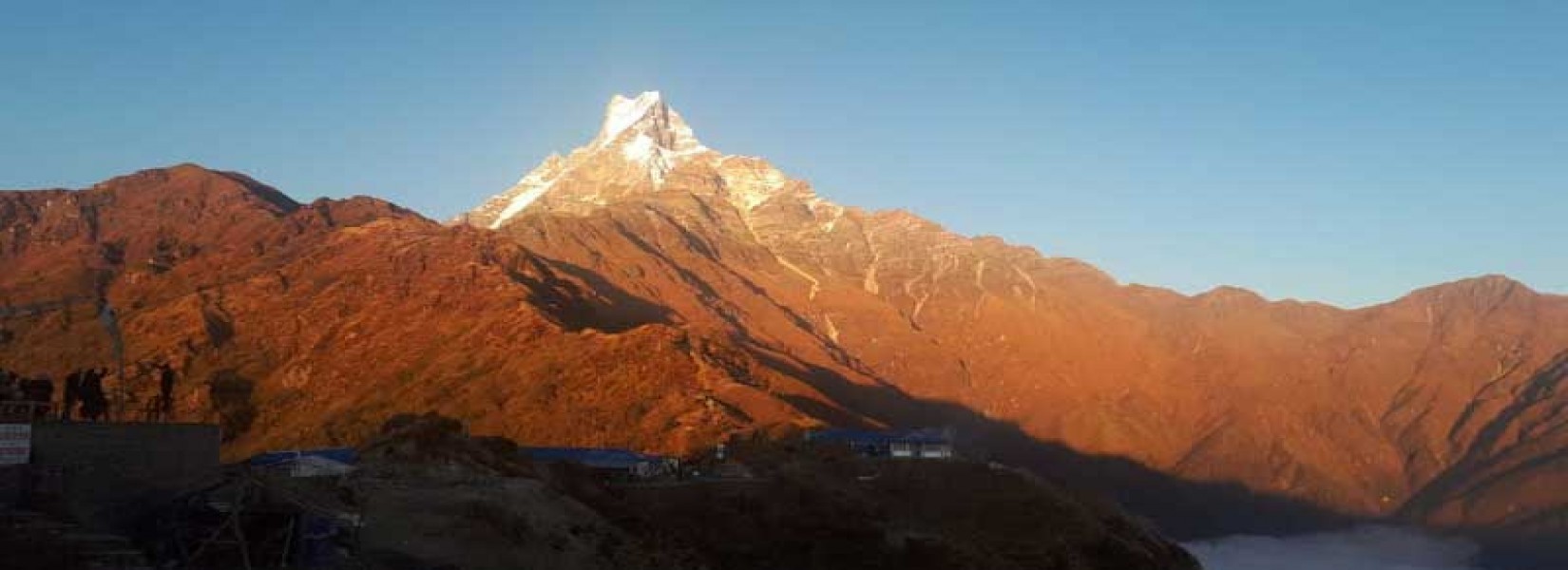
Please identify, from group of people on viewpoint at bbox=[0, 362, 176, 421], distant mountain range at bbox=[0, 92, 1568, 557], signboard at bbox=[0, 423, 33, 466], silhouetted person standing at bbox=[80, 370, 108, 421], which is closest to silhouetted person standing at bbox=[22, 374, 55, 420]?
group of people on viewpoint at bbox=[0, 362, 176, 421]

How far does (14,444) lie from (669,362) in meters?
77.7

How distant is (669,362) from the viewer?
357 ft

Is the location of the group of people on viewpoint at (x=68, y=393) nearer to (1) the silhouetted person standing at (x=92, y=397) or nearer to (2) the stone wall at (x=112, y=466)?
(1) the silhouetted person standing at (x=92, y=397)

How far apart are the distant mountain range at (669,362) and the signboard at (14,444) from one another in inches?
2443

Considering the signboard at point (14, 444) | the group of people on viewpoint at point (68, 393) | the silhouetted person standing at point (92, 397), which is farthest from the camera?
the silhouetted person standing at point (92, 397)

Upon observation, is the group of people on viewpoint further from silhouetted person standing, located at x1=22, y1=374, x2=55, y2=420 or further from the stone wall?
the stone wall

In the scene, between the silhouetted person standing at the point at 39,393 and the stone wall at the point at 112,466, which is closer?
the stone wall at the point at 112,466

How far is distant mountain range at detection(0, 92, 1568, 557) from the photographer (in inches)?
4166

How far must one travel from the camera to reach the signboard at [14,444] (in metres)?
31.5

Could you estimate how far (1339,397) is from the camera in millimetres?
186875

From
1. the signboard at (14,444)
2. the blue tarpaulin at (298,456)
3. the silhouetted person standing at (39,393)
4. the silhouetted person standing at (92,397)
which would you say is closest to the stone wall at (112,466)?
the signboard at (14,444)

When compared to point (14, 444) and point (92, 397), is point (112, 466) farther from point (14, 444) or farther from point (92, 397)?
point (92, 397)

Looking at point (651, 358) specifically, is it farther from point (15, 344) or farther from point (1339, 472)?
point (1339, 472)

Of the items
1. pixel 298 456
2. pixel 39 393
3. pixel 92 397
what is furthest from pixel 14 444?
pixel 298 456
